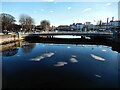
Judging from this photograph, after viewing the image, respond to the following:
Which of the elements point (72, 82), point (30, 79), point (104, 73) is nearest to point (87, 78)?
point (72, 82)

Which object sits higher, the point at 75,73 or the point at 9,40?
the point at 9,40

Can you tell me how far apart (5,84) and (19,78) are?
1674 millimetres

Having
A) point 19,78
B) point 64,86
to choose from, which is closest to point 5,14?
point 19,78

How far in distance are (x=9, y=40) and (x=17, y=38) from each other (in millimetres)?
6018

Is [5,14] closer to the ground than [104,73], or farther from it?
farther from it

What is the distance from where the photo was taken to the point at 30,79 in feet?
34.7

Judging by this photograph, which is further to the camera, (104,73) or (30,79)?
(104,73)

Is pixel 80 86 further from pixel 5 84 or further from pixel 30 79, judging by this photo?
pixel 5 84

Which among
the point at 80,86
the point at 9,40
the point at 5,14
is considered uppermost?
the point at 5,14

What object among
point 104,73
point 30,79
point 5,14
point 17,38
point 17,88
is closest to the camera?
point 17,88

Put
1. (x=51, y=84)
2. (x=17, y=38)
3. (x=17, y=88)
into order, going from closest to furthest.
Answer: (x=17, y=88)
(x=51, y=84)
(x=17, y=38)

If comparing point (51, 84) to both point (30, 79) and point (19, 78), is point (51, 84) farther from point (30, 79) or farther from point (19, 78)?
point (19, 78)

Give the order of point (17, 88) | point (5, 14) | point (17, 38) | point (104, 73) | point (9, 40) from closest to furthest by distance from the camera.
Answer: point (17, 88)
point (104, 73)
point (9, 40)
point (17, 38)
point (5, 14)

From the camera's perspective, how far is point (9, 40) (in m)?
40.3
